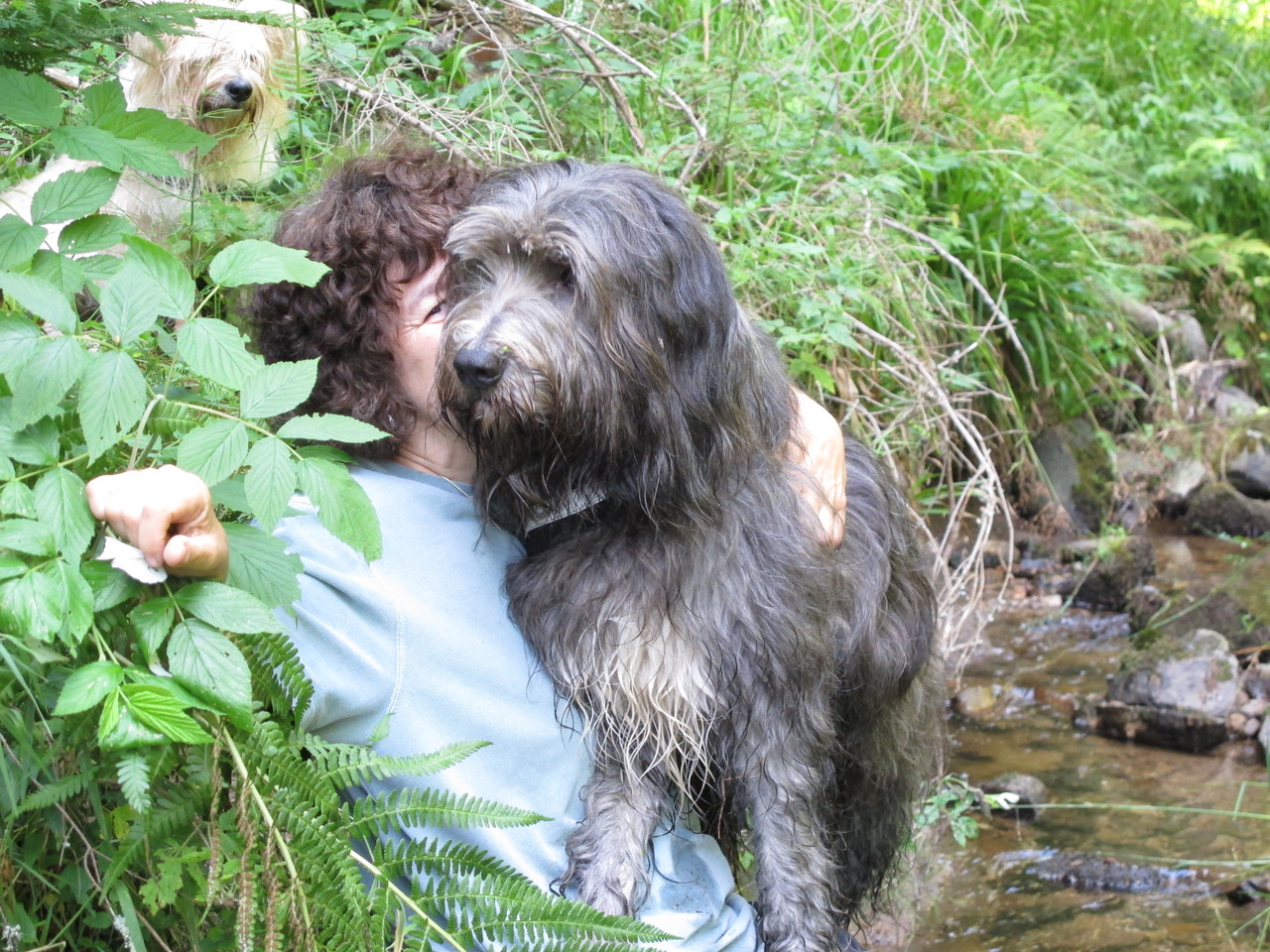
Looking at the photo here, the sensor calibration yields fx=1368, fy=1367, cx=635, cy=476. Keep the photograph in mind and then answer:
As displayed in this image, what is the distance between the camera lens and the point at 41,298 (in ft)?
4.52

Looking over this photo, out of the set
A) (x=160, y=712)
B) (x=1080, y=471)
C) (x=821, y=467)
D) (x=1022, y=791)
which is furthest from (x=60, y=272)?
(x=1080, y=471)

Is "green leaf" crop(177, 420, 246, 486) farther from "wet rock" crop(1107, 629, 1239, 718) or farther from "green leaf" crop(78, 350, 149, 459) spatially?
"wet rock" crop(1107, 629, 1239, 718)

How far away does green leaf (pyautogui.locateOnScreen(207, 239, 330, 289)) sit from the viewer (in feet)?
4.94

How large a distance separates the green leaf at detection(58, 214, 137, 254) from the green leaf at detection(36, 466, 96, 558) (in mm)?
295

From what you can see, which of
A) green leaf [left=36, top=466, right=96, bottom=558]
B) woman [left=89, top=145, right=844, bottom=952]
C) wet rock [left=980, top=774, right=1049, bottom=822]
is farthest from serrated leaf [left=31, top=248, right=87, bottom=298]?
wet rock [left=980, top=774, right=1049, bottom=822]

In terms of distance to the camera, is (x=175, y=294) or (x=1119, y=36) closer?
(x=175, y=294)

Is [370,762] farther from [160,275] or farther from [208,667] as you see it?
[160,275]

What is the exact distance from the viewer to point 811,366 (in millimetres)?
3766

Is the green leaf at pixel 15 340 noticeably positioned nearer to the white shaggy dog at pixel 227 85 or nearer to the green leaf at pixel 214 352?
the green leaf at pixel 214 352

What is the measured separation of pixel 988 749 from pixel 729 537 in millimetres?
Result: 2881

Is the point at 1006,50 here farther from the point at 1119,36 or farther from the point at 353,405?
the point at 353,405

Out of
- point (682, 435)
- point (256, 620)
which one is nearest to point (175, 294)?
point (256, 620)

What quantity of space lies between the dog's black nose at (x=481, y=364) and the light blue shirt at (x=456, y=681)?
301 millimetres

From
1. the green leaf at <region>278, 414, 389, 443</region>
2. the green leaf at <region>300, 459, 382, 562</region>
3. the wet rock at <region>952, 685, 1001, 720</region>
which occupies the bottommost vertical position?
the wet rock at <region>952, 685, 1001, 720</region>
